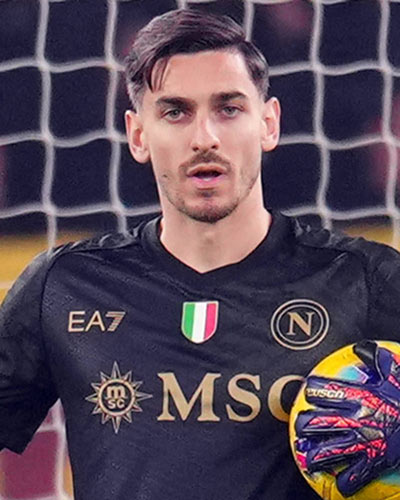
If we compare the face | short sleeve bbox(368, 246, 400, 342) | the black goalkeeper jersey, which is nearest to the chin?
the face

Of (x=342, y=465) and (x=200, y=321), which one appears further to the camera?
(x=200, y=321)

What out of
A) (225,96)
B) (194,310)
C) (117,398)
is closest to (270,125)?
(225,96)

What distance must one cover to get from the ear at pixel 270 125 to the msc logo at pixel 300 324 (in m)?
0.22

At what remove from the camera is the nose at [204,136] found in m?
2.11

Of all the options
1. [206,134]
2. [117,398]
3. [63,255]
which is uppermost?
[206,134]

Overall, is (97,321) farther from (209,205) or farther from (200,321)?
(209,205)

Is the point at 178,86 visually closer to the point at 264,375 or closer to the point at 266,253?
the point at 266,253

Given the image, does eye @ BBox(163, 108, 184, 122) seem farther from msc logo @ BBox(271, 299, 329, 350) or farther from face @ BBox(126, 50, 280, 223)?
msc logo @ BBox(271, 299, 329, 350)

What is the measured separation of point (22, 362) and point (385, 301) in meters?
0.52

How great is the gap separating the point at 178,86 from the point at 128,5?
1.53 meters

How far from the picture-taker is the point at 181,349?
220 centimetres

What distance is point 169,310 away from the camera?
7.32 ft

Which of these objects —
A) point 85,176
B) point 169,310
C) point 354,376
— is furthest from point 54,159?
point 354,376

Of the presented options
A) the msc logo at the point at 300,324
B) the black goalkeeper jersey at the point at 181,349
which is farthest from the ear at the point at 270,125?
the msc logo at the point at 300,324
